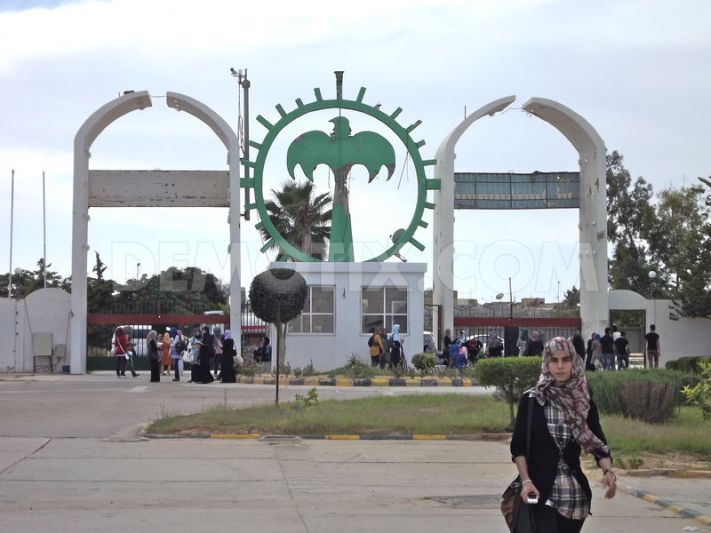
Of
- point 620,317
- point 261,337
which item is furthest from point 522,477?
point 620,317

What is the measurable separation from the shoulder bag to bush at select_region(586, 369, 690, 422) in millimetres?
10601

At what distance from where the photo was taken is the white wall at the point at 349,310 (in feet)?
111

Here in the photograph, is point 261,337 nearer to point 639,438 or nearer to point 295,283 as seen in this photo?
point 295,283

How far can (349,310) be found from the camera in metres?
34.1

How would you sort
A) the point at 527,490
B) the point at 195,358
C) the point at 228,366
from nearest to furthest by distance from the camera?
1. the point at 527,490
2. the point at 228,366
3. the point at 195,358

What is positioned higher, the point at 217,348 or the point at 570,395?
the point at 217,348

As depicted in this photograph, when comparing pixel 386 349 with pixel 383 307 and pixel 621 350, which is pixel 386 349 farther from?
pixel 621 350

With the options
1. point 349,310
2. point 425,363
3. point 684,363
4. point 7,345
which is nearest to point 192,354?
point 349,310

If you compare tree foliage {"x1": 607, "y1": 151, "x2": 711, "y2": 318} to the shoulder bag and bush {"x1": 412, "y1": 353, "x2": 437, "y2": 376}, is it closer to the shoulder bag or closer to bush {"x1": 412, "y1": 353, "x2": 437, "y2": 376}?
bush {"x1": 412, "y1": 353, "x2": 437, "y2": 376}

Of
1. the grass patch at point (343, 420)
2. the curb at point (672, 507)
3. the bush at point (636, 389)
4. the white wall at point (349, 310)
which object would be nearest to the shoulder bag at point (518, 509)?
the curb at point (672, 507)

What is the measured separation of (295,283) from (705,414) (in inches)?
708

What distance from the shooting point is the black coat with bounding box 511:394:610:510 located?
6223mm

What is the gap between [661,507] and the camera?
10586 millimetres

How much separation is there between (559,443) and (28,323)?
100ft
